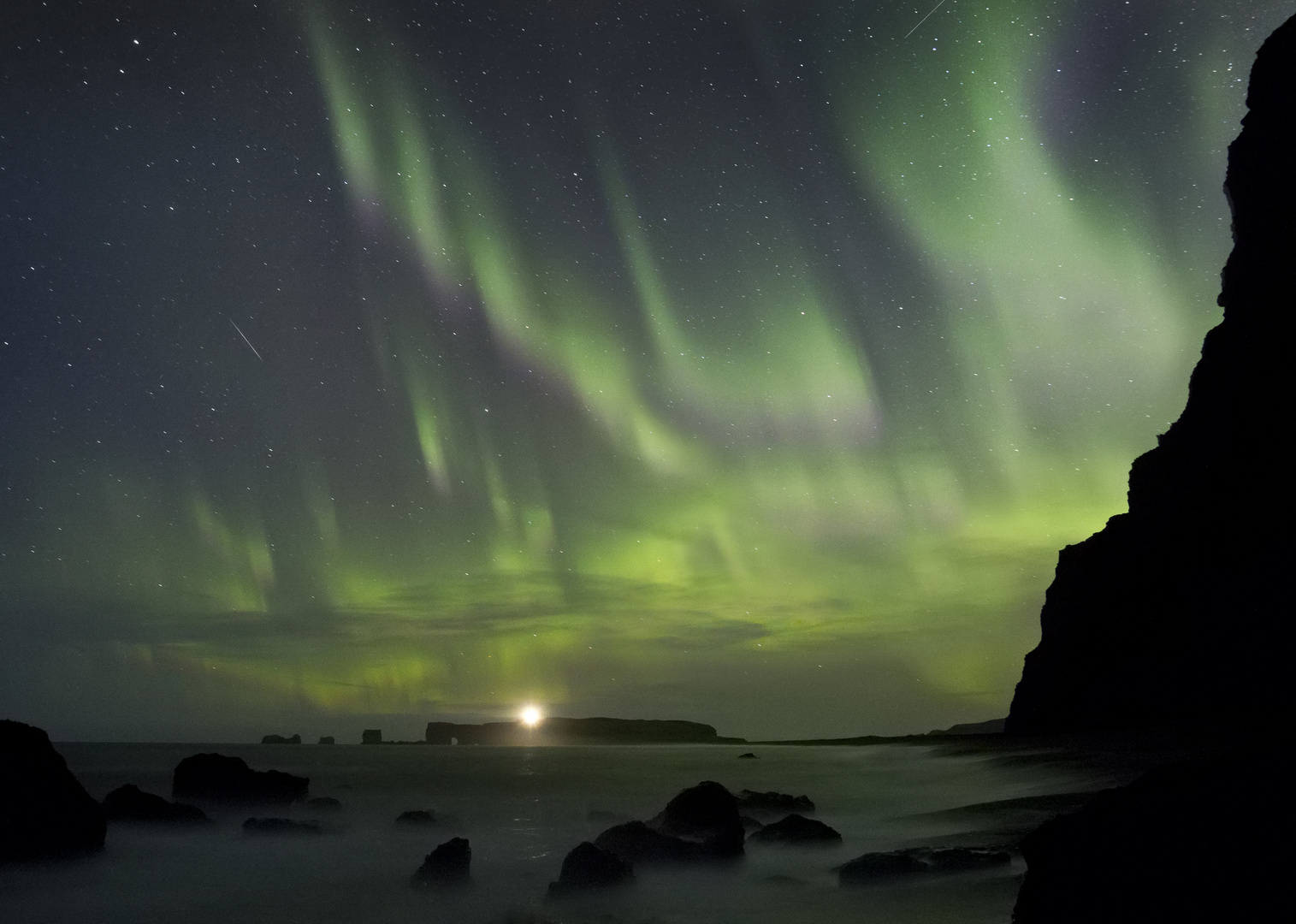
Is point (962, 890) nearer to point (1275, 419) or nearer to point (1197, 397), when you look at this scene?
point (1275, 419)

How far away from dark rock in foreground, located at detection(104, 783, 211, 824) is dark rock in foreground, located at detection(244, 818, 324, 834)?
179 cm

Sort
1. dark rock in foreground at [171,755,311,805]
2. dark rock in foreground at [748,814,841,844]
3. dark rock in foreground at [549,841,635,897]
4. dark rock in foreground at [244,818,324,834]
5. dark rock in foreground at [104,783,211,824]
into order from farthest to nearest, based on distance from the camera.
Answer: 1. dark rock in foreground at [171,755,311,805]
2. dark rock in foreground at [104,783,211,824]
3. dark rock in foreground at [244,818,324,834]
4. dark rock in foreground at [748,814,841,844]
5. dark rock in foreground at [549,841,635,897]

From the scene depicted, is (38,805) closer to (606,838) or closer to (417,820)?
(606,838)

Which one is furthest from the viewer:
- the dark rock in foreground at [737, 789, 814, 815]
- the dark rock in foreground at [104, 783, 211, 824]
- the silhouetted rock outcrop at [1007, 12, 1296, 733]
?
the silhouetted rock outcrop at [1007, 12, 1296, 733]

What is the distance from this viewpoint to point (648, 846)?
60.8 feet

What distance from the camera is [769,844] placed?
2150 centimetres

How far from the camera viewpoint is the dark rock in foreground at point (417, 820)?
3625cm

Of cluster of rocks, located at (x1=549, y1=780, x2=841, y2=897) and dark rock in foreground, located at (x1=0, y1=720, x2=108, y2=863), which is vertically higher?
dark rock in foreground, located at (x1=0, y1=720, x2=108, y2=863)

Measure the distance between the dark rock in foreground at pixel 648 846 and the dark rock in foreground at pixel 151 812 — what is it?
18.9m

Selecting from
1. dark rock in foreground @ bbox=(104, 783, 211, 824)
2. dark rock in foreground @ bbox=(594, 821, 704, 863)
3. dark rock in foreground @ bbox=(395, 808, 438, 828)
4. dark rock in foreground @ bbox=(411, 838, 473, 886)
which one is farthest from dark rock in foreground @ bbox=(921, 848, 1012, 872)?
dark rock in foreground @ bbox=(395, 808, 438, 828)

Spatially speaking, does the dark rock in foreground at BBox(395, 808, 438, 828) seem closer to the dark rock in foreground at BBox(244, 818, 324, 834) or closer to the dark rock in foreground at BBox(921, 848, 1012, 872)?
the dark rock in foreground at BBox(244, 818, 324, 834)

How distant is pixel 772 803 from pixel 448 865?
16.0m

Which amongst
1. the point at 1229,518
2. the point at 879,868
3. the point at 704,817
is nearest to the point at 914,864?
the point at 879,868

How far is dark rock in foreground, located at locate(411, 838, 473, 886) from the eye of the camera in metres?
19.4
